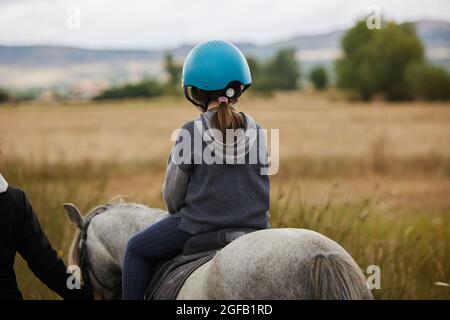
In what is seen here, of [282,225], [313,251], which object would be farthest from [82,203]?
[313,251]

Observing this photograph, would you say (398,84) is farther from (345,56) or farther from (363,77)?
(345,56)

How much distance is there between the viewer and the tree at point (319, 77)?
90.3 meters

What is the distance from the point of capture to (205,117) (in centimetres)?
355

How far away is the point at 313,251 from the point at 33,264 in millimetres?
1595

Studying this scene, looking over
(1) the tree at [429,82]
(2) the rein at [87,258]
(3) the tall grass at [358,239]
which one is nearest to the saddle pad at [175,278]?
(2) the rein at [87,258]

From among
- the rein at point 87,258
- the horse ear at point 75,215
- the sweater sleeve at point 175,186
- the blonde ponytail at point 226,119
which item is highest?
the blonde ponytail at point 226,119

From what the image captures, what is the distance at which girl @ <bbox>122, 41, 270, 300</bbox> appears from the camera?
3502 mm

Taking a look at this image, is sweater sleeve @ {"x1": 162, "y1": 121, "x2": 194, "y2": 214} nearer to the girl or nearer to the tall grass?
the girl

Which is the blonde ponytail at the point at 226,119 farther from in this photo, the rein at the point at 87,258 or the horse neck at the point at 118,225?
the rein at the point at 87,258

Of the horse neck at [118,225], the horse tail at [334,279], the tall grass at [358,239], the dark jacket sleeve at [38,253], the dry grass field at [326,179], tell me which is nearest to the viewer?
the horse tail at [334,279]

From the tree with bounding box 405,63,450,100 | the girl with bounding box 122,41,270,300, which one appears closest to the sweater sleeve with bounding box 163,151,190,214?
the girl with bounding box 122,41,270,300

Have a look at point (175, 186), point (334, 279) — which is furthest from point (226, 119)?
point (334, 279)

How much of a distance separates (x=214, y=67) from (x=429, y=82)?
63.9m

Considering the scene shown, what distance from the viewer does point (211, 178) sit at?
3520mm
